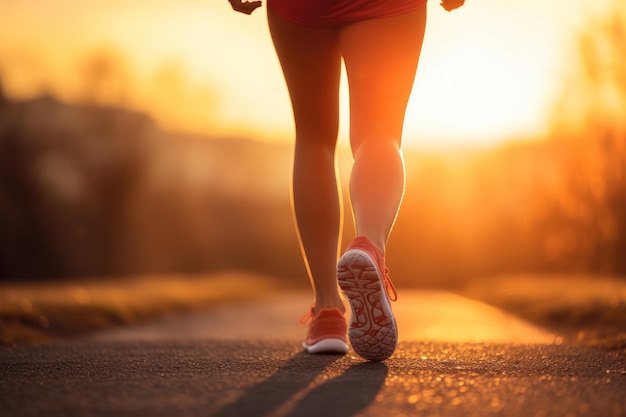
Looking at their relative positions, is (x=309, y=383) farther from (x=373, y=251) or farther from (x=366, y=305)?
(x=373, y=251)

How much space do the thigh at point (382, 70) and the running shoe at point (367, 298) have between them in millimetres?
422

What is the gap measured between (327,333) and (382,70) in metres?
0.88

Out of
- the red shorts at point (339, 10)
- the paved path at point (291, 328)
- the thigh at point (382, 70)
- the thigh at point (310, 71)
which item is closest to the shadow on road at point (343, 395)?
the thigh at point (382, 70)

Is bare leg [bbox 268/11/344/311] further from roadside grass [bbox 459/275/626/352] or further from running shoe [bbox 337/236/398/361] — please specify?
roadside grass [bbox 459/275/626/352]

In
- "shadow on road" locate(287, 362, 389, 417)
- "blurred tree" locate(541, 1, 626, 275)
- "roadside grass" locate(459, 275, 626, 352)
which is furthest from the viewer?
"blurred tree" locate(541, 1, 626, 275)

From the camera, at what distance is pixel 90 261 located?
2673cm

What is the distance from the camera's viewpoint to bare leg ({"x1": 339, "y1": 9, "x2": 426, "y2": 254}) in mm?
2283

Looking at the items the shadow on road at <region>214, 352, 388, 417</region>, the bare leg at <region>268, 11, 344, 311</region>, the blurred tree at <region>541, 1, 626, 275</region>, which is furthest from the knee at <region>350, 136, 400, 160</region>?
the blurred tree at <region>541, 1, 626, 275</region>

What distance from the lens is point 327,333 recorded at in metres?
2.54

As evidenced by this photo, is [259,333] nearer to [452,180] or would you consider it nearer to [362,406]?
[362,406]

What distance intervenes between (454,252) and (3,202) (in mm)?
17787

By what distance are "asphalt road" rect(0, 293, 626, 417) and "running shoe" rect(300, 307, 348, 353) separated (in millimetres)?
59

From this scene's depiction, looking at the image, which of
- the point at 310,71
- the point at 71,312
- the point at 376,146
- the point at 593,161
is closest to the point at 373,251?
the point at 376,146

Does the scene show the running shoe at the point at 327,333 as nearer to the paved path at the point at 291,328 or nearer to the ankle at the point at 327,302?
the ankle at the point at 327,302
